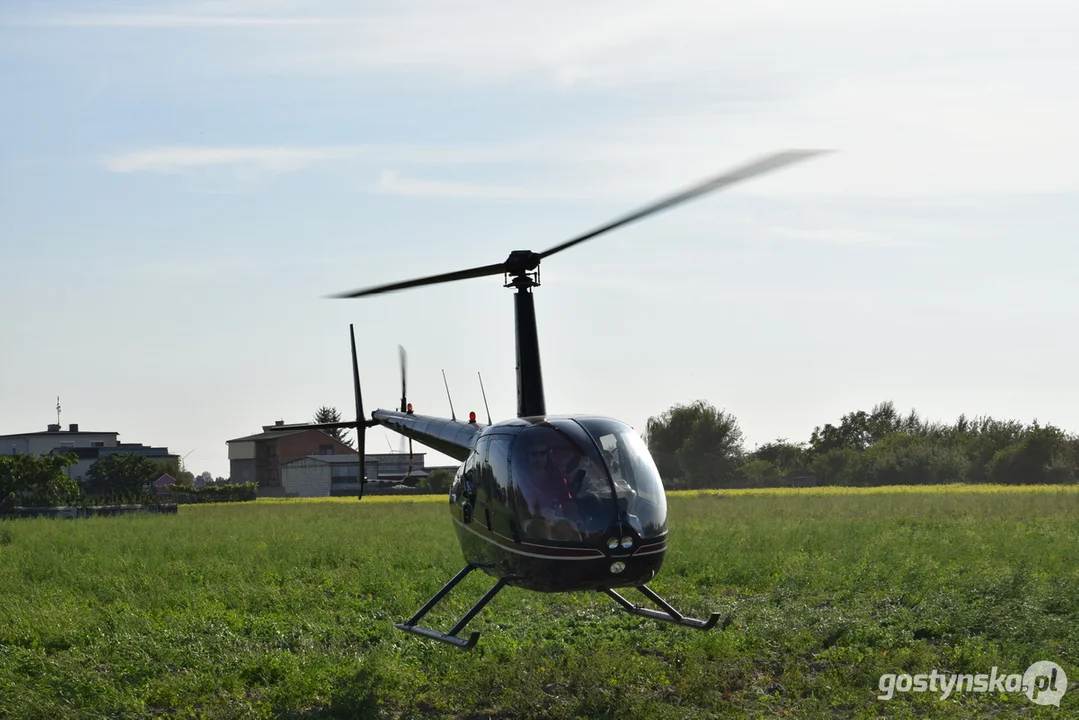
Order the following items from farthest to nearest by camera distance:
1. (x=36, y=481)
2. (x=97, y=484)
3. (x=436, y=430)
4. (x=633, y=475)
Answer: (x=97, y=484) → (x=36, y=481) → (x=436, y=430) → (x=633, y=475)

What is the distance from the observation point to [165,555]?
88.5 feet

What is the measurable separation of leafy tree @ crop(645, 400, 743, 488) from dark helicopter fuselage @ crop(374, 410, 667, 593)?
78.9 metres

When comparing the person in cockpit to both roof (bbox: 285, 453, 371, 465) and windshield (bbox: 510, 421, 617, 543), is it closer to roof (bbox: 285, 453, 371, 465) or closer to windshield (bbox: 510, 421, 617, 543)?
windshield (bbox: 510, 421, 617, 543)

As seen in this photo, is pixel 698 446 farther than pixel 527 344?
Yes

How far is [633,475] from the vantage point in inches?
475

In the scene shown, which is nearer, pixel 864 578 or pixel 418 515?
pixel 864 578

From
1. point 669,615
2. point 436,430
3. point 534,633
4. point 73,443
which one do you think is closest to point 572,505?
point 669,615

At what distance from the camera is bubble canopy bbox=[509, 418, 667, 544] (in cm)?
1172

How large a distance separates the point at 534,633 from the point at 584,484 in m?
6.60

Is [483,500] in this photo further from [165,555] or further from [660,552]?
[165,555]

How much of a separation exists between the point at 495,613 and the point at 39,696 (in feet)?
24.7

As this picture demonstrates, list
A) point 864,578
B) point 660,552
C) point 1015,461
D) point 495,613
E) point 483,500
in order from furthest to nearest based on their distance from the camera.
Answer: point 1015,461, point 864,578, point 495,613, point 483,500, point 660,552

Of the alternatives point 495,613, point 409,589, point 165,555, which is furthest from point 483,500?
point 165,555

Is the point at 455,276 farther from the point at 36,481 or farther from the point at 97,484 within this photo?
the point at 97,484
